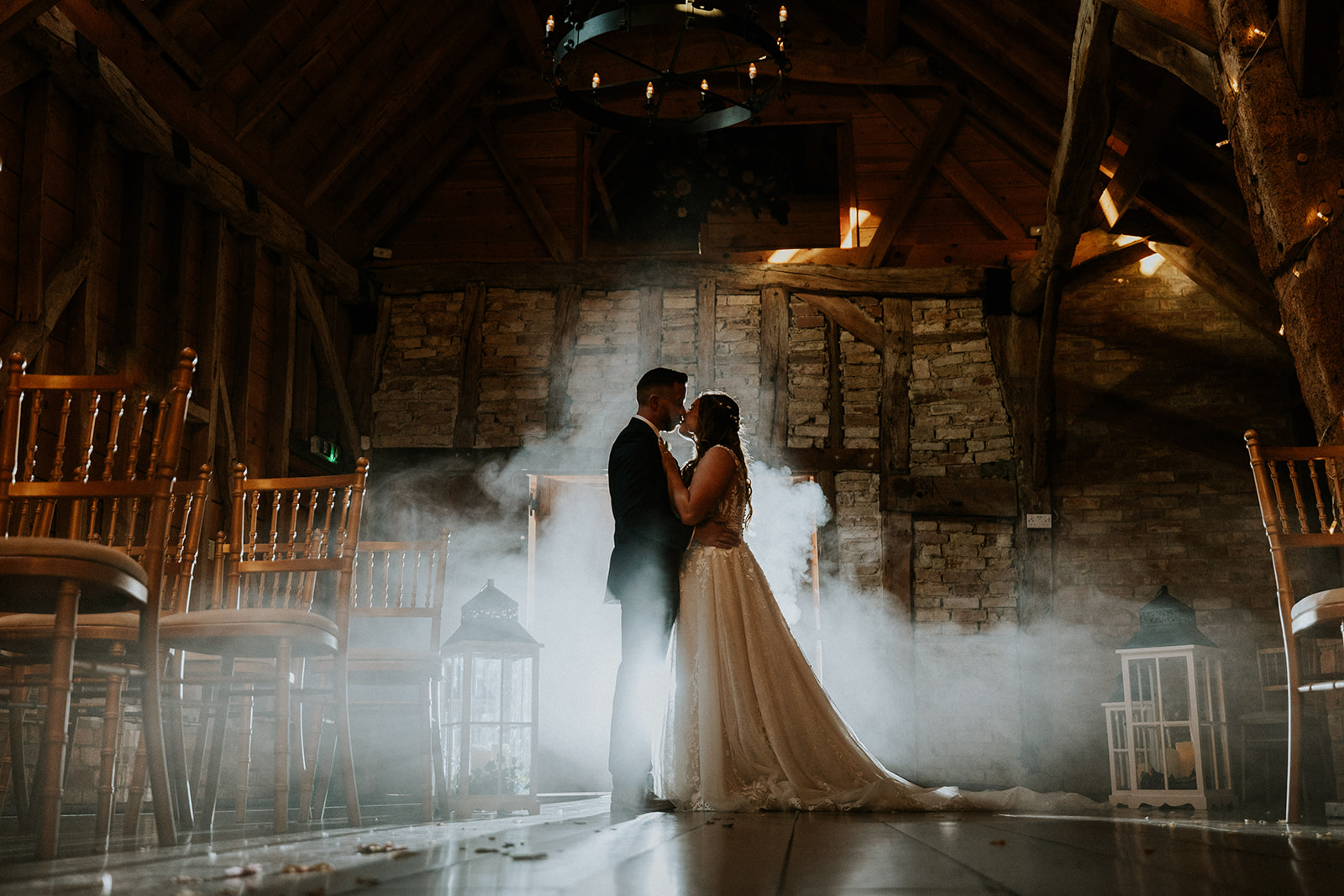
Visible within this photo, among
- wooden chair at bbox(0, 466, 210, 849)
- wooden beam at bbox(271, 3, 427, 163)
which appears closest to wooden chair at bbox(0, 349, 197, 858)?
wooden chair at bbox(0, 466, 210, 849)

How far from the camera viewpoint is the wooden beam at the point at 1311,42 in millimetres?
3518

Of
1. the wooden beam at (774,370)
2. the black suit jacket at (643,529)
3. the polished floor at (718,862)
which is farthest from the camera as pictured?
the wooden beam at (774,370)

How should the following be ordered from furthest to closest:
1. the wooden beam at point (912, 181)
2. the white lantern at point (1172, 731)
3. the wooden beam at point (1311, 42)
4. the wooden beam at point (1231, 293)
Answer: the wooden beam at point (912, 181) < the wooden beam at point (1231, 293) < the white lantern at point (1172, 731) < the wooden beam at point (1311, 42)

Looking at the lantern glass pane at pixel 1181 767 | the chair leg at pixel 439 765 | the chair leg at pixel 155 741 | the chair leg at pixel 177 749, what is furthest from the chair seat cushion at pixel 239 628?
the lantern glass pane at pixel 1181 767

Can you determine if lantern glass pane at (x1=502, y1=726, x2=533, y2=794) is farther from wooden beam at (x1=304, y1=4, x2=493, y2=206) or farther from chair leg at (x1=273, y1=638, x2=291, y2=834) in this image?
wooden beam at (x1=304, y1=4, x2=493, y2=206)

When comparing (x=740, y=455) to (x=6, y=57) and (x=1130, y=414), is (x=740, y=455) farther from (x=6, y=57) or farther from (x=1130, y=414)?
(x=1130, y=414)

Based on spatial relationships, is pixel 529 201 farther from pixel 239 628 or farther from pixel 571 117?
pixel 239 628

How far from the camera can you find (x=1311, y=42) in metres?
3.55

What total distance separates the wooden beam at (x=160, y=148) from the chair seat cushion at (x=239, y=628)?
3.18m

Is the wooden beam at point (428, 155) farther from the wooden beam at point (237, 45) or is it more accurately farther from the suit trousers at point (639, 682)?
the suit trousers at point (639, 682)

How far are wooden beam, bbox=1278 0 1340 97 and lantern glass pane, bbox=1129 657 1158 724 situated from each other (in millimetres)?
3106

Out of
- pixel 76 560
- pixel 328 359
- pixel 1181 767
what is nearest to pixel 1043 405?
pixel 1181 767

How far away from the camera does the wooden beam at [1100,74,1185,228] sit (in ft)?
18.4

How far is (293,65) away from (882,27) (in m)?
3.90
